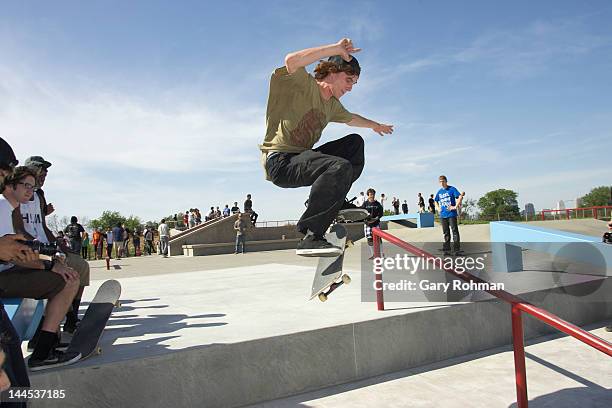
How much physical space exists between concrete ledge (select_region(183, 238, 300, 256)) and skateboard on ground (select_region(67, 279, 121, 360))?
15.6m

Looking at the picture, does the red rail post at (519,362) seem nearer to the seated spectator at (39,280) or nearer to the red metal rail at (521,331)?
the red metal rail at (521,331)

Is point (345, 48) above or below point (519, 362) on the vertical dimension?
above

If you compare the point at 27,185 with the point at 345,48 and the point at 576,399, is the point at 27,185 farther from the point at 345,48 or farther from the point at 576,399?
the point at 576,399

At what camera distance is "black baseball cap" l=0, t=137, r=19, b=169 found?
9.88ft

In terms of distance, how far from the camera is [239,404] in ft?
10.4

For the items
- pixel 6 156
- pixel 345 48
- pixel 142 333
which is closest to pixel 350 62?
pixel 345 48

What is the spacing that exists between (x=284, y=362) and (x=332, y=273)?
93 cm

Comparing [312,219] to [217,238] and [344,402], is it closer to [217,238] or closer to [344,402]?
[344,402]

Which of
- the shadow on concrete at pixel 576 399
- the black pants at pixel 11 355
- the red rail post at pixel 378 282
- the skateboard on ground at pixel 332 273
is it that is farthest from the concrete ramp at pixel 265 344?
the shadow on concrete at pixel 576 399

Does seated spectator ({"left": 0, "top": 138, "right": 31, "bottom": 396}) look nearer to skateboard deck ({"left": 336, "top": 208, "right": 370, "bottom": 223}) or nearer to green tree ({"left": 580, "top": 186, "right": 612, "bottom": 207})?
skateboard deck ({"left": 336, "top": 208, "right": 370, "bottom": 223})

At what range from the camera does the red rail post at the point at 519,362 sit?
292cm

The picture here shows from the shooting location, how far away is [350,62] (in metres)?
3.53

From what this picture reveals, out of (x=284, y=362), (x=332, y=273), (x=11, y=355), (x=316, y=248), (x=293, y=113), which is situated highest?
(x=293, y=113)

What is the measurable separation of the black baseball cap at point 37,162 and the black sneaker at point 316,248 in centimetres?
262
